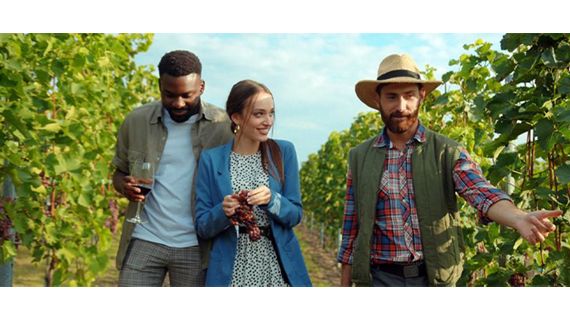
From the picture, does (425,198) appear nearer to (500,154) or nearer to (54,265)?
(500,154)

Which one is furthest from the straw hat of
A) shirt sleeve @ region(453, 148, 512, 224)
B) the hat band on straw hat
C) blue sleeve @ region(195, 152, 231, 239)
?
blue sleeve @ region(195, 152, 231, 239)

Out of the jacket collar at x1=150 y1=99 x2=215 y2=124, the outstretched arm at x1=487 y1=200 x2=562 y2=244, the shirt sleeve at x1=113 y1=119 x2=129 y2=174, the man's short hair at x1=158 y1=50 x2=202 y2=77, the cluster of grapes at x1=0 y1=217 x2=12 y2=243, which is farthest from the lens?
the cluster of grapes at x1=0 y1=217 x2=12 y2=243

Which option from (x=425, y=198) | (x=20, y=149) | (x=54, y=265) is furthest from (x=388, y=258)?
(x=54, y=265)

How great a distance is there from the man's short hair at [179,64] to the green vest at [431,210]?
699 mm

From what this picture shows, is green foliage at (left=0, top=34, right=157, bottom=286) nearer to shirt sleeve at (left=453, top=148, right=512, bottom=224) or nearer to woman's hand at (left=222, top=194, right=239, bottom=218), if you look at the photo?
woman's hand at (left=222, top=194, right=239, bottom=218)

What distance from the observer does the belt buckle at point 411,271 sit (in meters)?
2.23

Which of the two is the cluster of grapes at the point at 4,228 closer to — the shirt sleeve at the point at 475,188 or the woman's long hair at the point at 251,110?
the woman's long hair at the point at 251,110

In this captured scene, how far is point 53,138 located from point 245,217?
2275 millimetres

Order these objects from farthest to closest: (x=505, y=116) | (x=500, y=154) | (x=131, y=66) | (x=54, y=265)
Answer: (x=131, y=66)
(x=54, y=265)
(x=500, y=154)
(x=505, y=116)

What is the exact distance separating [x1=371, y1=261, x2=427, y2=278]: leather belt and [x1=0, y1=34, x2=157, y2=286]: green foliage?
1.94 metres

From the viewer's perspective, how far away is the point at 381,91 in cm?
231

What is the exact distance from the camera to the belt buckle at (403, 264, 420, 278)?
223 cm

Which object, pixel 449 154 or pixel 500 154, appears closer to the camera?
pixel 449 154

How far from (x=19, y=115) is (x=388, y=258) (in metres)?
2.07
